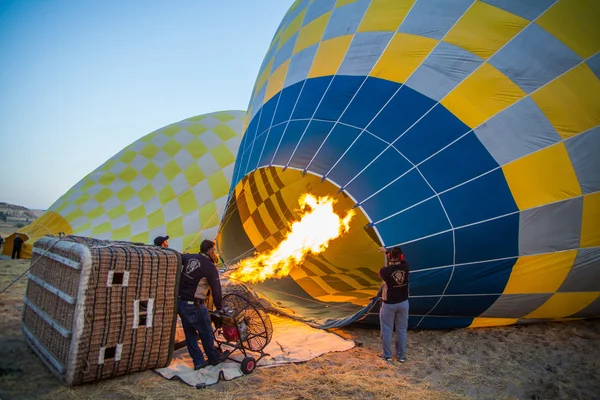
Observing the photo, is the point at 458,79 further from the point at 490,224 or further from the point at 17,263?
the point at 17,263

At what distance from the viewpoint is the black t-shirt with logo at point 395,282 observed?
3408 millimetres

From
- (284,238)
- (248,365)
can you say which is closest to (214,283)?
(248,365)

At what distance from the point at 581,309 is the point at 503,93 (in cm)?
217

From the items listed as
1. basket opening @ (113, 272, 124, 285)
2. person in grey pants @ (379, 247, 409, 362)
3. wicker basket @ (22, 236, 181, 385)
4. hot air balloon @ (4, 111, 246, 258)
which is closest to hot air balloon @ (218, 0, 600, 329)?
person in grey pants @ (379, 247, 409, 362)

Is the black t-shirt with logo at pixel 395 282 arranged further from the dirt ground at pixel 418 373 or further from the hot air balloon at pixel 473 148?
the dirt ground at pixel 418 373

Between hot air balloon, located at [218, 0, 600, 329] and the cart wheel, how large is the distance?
1.23 metres

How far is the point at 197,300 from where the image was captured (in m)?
3.02

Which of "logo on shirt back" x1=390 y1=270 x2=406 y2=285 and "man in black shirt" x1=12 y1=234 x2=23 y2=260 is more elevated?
"logo on shirt back" x1=390 y1=270 x2=406 y2=285

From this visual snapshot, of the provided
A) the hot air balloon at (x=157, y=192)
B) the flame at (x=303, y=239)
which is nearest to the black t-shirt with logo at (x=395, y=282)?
the flame at (x=303, y=239)

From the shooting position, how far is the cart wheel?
298cm

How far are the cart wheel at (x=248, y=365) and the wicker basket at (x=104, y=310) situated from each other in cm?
55

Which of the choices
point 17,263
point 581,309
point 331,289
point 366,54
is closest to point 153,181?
point 17,263

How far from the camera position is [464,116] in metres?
3.49

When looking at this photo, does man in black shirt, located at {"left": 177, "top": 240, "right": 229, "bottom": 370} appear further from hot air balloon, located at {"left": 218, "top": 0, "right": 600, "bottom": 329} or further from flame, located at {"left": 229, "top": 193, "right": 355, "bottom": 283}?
flame, located at {"left": 229, "top": 193, "right": 355, "bottom": 283}
